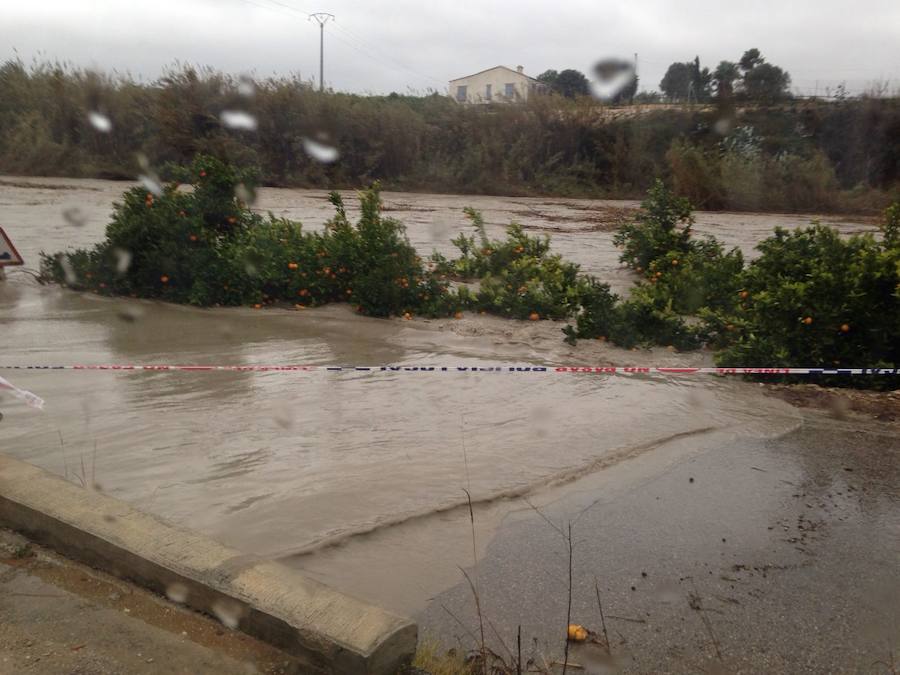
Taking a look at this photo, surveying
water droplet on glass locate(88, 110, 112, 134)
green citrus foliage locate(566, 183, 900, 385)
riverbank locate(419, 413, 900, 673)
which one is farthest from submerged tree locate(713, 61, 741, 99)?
riverbank locate(419, 413, 900, 673)

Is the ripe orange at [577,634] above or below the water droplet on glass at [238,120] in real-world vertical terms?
below

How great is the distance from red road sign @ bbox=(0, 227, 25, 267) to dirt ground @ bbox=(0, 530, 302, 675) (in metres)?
7.37

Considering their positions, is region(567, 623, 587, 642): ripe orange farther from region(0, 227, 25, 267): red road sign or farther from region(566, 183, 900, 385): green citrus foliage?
region(0, 227, 25, 267): red road sign

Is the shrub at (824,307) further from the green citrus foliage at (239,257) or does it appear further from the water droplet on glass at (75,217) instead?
the water droplet on glass at (75,217)

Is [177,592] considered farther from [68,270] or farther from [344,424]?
[68,270]

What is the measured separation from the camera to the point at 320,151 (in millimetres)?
33188

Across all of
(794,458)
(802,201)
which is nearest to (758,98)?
(802,201)

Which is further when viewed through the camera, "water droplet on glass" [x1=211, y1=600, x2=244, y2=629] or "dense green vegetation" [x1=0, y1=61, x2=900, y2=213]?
"dense green vegetation" [x1=0, y1=61, x2=900, y2=213]

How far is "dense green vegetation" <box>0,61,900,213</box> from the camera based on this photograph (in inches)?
1148

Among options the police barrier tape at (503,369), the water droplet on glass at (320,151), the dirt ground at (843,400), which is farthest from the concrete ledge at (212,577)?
the water droplet on glass at (320,151)

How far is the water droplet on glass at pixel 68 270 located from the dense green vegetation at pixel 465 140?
64.4 ft

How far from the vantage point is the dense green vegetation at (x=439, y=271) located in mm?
→ 8211

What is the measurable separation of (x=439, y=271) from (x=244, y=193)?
2740mm

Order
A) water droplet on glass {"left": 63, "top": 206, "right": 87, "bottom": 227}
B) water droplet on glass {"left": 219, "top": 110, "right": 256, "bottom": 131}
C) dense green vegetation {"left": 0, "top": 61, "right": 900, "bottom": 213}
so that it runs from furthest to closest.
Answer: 1. water droplet on glass {"left": 219, "top": 110, "right": 256, "bottom": 131}
2. dense green vegetation {"left": 0, "top": 61, "right": 900, "bottom": 213}
3. water droplet on glass {"left": 63, "top": 206, "right": 87, "bottom": 227}
